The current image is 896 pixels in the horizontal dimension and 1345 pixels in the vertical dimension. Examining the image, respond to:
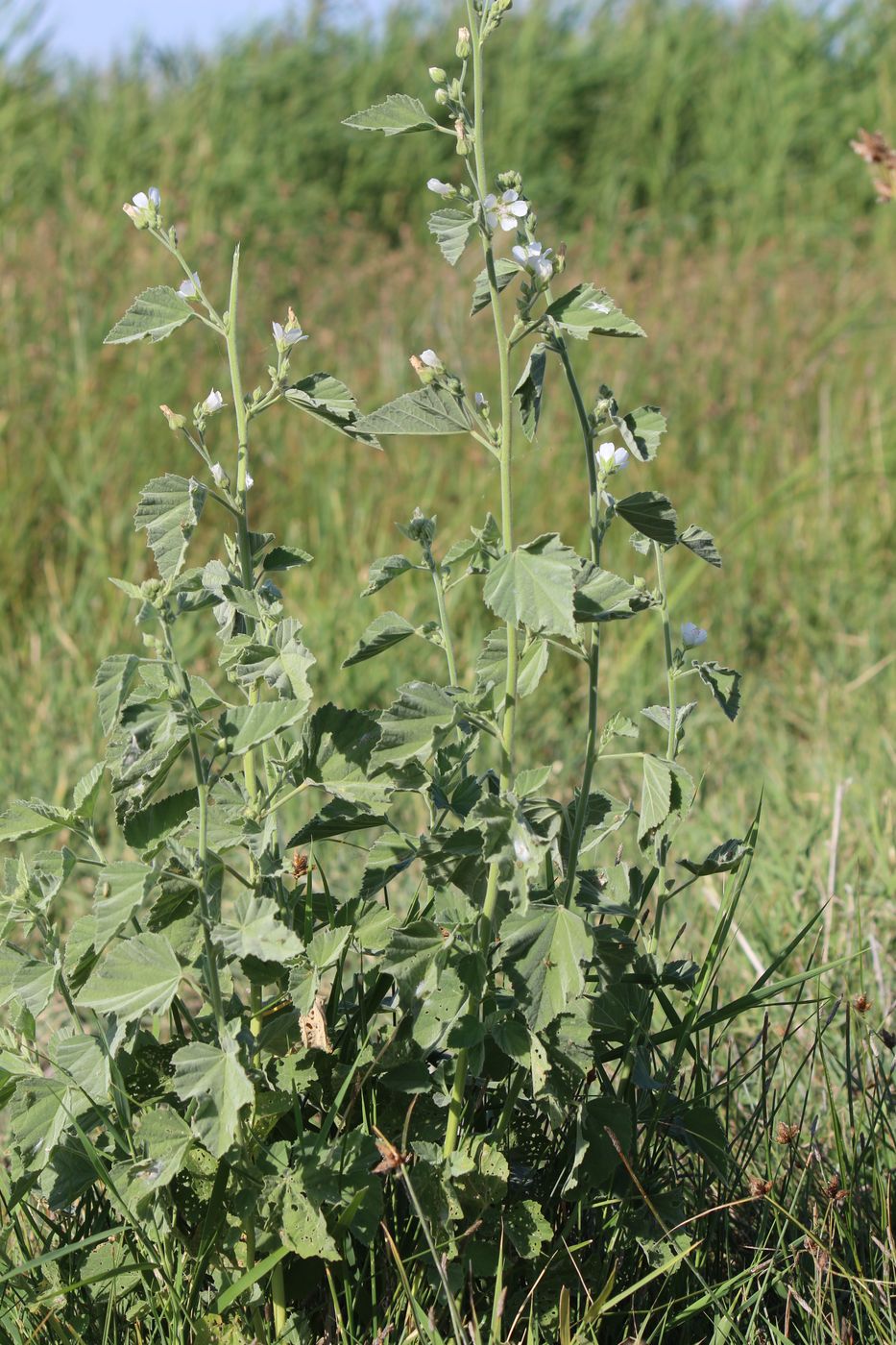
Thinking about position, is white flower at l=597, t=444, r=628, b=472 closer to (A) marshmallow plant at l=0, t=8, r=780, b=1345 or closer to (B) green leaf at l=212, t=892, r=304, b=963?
(A) marshmallow plant at l=0, t=8, r=780, b=1345

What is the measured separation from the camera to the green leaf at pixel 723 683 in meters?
1.43

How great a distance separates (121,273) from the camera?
5.10 m

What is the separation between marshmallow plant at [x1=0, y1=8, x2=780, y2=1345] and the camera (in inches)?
50.0

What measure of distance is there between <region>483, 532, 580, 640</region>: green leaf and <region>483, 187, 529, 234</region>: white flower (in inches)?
11.9

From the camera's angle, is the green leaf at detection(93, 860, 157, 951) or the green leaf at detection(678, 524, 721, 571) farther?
the green leaf at detection(678, 524, 721, 571)

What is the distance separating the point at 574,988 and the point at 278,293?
18.1 feet

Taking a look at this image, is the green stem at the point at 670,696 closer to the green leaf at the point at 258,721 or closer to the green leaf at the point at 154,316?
the green leaf at the point at 258,721

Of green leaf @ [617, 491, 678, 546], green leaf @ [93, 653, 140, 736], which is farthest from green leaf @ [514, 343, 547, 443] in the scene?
green leaf @ [93, 653, 140, 736]

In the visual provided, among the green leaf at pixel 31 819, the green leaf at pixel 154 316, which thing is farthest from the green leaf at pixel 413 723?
the green leaf at pixel 154 316

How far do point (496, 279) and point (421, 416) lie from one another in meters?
0.17

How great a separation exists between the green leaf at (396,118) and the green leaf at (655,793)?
635 millimetres

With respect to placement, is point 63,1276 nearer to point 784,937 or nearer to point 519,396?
point 519,396

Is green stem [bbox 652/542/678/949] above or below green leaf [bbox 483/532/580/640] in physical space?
below

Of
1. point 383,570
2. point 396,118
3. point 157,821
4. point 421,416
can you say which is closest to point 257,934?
point 157,821
